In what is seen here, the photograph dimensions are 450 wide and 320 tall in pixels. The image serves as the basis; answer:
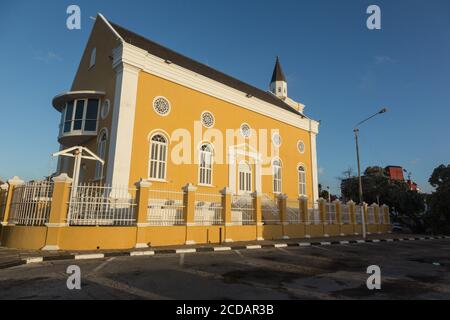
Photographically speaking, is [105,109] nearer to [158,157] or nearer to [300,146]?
[158,157]

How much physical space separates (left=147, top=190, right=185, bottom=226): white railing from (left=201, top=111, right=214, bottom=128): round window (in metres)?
7.82

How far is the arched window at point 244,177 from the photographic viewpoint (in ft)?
70.9

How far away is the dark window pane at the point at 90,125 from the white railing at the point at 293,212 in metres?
11.7

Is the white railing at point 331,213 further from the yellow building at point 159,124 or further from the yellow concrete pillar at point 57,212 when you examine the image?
the yellow concrete pillar at point 57,212

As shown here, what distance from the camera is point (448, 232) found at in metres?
27.0

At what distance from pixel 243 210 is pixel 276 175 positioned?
410 inches

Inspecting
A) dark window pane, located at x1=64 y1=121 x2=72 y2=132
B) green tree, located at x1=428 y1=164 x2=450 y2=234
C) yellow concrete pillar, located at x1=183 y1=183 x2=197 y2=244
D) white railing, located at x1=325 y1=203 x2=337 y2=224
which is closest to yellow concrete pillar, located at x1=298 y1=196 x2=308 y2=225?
white railing, located at x1=325 y1=203 x2=337 y2=224

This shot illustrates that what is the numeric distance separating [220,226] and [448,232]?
960 inches

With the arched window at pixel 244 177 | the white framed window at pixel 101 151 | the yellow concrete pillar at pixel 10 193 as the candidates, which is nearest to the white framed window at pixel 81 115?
the white framed window at pixel 101 151

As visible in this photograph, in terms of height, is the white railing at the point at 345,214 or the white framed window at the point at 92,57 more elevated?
the white framed window at the point at 92,57

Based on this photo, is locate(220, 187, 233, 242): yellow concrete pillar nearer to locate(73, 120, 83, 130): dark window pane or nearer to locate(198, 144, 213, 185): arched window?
locate(198, 144, 213, 185): arched window

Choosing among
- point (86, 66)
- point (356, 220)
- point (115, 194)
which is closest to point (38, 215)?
point (115, 194)
